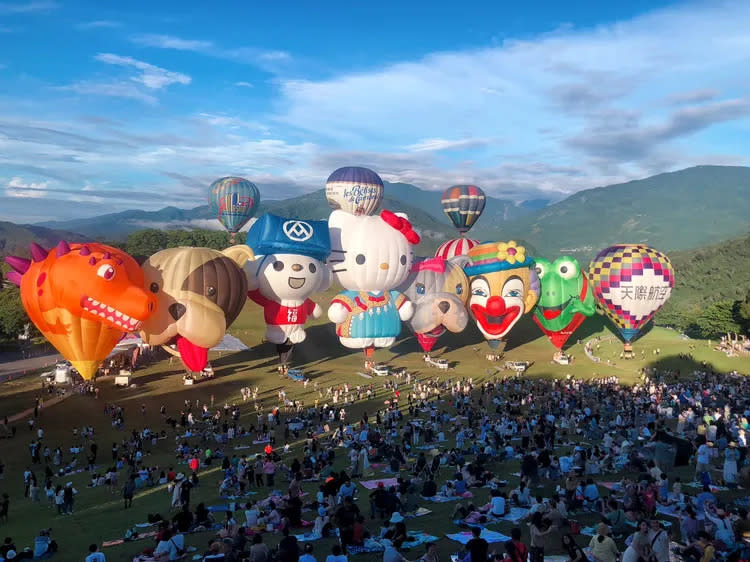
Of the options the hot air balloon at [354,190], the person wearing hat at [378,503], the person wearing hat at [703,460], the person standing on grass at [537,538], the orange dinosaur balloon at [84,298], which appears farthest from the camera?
the hot air balloon at [354,190]

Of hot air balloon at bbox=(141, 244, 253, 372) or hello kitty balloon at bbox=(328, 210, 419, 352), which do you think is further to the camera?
hello kitty balloon at bbox=(328, 210, 419, 352)

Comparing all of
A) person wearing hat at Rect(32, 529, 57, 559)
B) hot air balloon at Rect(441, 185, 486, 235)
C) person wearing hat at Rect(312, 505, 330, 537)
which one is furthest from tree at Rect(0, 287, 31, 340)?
person wearing hat at Rect(312, 505, 330, 537)

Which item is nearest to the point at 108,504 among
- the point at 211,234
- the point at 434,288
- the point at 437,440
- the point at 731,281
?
the point at 437,440

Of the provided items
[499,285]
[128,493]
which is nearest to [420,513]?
[128,493]

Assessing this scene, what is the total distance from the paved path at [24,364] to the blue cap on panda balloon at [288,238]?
15087mm

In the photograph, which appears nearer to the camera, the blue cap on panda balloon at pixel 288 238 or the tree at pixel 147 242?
the blue cap on panda balloon at pixel 288 238

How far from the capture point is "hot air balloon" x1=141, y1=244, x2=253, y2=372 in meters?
29.6

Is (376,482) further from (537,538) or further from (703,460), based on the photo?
(703,460)

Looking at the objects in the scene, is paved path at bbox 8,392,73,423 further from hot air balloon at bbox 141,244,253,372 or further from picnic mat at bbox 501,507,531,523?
picnic mat at bbox 501,507,531,523

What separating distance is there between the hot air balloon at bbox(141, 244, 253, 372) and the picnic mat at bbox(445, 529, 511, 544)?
68.1 feet

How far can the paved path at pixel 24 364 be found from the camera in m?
37.3

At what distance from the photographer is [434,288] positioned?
41188mm

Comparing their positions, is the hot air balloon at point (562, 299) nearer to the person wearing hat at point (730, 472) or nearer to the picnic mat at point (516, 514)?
the person wearing hat at point (730, 472)

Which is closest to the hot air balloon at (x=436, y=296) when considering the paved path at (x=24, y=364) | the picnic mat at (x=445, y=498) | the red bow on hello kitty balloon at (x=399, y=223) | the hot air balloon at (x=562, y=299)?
the red bow on hello kitty balloon at (x=399, y=223)
